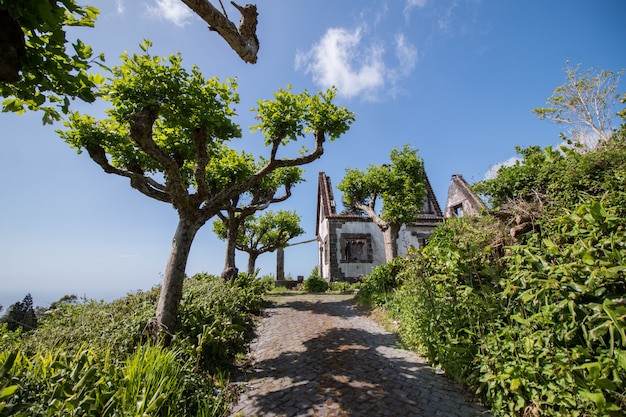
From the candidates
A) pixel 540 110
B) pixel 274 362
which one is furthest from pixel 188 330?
pixel 540 110

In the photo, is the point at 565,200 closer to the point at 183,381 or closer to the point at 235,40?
the point at 235,40

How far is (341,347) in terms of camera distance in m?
5.73

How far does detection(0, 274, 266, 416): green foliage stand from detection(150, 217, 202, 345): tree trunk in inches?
10.4

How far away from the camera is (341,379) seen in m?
4.29

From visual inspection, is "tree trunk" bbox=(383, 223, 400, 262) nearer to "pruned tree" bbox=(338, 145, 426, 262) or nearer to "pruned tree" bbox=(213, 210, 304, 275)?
"pruned tree" bbox=(338, 145, 426, 262)

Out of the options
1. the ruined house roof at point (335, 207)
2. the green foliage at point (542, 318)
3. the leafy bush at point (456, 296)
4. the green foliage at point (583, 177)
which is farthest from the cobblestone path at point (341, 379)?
the ruined house roof at point (335, 207)

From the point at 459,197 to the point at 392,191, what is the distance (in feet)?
29.2

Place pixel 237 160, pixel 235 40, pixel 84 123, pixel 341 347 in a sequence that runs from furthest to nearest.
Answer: pixel 237 160
pixel 84 123
pixel 341 347
pixel 235 40

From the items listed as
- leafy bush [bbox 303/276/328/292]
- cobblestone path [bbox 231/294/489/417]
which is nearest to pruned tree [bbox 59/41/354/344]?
cobblestone path [bbox 231/294/489/417]

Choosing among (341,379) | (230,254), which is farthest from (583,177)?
(230,254)

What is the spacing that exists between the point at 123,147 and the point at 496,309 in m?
8.76

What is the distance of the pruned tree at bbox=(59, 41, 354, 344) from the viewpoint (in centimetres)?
544

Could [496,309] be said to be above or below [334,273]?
below

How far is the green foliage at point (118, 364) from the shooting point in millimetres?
2326
